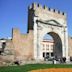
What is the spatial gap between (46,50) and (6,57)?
51.2 metres

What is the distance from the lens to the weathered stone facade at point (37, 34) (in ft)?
100

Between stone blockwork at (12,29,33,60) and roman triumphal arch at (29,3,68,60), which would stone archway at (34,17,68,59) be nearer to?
roman triumphal arch at (29,3,68,60)

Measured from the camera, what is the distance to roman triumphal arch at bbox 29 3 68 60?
108 feet

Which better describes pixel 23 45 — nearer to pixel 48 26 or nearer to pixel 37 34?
pixel 37 34

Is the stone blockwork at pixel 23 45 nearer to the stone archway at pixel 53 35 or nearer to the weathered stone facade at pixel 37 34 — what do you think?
the weathered stone facade at pixel 37 34

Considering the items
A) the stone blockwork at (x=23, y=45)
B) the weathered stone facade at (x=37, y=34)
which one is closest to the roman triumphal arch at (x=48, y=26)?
the weathered stone facade at (x=37, y=34)

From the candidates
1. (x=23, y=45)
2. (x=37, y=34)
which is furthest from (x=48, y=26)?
(x=23, y=45)

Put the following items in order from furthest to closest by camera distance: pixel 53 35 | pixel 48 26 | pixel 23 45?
pixel 53 35
pixel 48 26
pixel 23 45

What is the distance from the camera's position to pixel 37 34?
33.1 meters

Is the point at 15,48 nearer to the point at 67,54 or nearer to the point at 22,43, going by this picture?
the point at 22,43

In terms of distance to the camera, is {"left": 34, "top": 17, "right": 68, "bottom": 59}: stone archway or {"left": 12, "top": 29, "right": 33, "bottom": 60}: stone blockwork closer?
{"left": 12, "top": 29, "right": 33, "bottom": 60}: stone blockwork

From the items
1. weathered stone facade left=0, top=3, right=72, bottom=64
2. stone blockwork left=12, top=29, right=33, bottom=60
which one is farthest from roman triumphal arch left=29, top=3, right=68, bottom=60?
stone blockwork left=12, top=29, right=33, bottom=60

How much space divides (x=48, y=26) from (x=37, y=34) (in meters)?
2.65

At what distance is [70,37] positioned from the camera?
38156 millimetres
